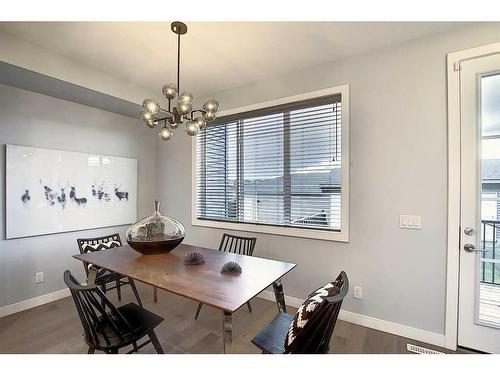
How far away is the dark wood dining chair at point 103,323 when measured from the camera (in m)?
1.33

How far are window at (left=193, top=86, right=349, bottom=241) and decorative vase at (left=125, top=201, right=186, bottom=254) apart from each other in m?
1.06

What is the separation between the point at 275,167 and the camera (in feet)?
9.36

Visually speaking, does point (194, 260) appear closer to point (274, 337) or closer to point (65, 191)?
point (274, 337)

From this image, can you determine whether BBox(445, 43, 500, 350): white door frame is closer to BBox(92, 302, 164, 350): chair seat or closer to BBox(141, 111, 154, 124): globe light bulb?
BBox(92, 302, 164, 350): chair seat

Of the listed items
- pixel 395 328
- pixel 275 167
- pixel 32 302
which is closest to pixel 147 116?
pixel 275 167

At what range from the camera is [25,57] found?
2.11 m

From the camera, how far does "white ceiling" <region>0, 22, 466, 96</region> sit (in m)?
1.91

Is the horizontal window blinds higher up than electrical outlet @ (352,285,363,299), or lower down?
higher up

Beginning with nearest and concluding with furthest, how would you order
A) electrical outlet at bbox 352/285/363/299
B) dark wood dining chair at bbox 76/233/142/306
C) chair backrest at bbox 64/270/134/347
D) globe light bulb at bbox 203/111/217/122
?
chair backrest at bbox 64/270/134/347 → globe light bulb at bbox 203/111/217/122 → electrical outlet at bbox 352/285/363/299 → dark wood dining chair at bbox 76/233/142/306

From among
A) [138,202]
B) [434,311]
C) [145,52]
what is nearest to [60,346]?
[138,202]

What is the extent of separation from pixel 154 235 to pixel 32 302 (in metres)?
1.87

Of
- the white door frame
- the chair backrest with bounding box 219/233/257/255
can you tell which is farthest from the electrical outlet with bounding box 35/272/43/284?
the white door frame
